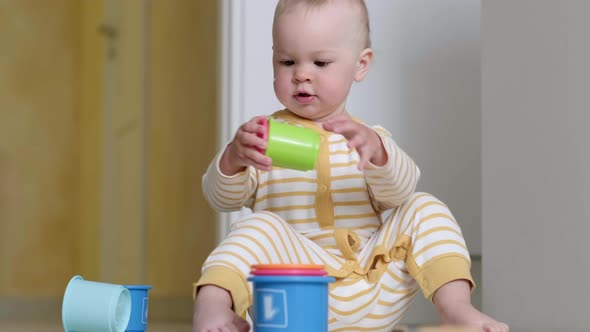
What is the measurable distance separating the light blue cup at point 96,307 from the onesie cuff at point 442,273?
0.38m

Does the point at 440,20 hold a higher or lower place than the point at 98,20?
lower

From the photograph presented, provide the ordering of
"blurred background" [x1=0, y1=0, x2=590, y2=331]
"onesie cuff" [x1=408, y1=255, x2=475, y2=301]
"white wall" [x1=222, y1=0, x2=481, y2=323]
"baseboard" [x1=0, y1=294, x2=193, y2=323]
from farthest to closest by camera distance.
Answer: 1. "baseboard" [x1=0, y1=294, x2=193, y2=323]
2. "white wall" [x1=222, y1=0, x2=481, y2=323]
3. "blurred background" [x1=0, y1=0, x2=590, y2=331]
4. "onesie cuff" [x1=408, y1=255, x2=475, y2=301]

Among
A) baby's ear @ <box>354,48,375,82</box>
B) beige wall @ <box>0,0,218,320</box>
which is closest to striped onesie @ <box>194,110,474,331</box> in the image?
baby's ear @ <box>354,48,375,82</box>

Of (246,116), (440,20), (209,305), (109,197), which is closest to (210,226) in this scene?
(246,116)

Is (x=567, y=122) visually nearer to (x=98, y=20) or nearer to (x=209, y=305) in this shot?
(x=209, y=305)

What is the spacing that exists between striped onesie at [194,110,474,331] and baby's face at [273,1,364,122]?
5cm

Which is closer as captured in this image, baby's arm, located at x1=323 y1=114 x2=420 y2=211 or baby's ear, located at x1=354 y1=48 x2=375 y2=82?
baby's arm, located at x1=323 y1=114 x2=420 y2=211

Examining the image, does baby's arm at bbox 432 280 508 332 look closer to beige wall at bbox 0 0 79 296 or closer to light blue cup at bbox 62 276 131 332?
light blue cup at bbox 62 276 131 332

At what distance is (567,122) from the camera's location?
1.32 meters

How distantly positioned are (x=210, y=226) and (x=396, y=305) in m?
1.27

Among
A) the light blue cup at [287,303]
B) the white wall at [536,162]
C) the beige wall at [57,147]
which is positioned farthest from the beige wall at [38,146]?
the light blue cup at [287,303]

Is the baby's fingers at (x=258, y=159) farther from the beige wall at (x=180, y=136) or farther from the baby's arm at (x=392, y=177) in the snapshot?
the beige wall at (x=180, y=136)

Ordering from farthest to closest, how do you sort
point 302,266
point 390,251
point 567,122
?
point 567,122 → point 390,251 → point 302,266

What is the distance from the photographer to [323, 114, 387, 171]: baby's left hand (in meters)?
1.06
